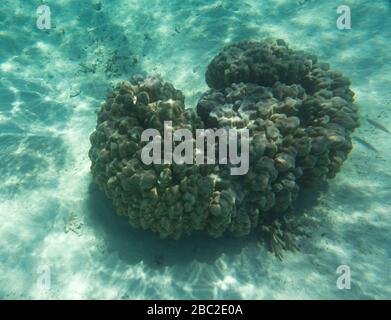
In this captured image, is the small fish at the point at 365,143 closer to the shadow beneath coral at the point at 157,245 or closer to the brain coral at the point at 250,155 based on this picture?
the brain coral at the point at 250,155

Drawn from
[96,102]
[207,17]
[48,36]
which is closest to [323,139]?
[96,102]

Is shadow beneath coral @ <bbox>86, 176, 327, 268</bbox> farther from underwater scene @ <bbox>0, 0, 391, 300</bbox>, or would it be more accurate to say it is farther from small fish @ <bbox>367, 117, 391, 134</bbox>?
small fish @ <bbox>367, 117, 391, 134</bbox>

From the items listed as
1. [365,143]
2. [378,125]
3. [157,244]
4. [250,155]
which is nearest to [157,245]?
[157,244]

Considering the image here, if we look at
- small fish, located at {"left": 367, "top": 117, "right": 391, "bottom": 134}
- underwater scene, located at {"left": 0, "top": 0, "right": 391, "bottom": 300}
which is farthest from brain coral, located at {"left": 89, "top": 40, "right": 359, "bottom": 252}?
small fish, located at {"left": 367, "top": 117, "right": 391, "bottom": 134}

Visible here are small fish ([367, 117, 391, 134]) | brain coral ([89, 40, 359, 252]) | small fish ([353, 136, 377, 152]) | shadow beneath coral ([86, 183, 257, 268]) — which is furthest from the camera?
small fish ([367, 117, 391, 134])

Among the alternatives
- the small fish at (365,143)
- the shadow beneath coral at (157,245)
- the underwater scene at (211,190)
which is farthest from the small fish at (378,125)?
the shadow beneath coral at (157,245)

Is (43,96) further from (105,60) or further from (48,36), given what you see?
(48,36)

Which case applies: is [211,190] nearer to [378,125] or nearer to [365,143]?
[365,143]
